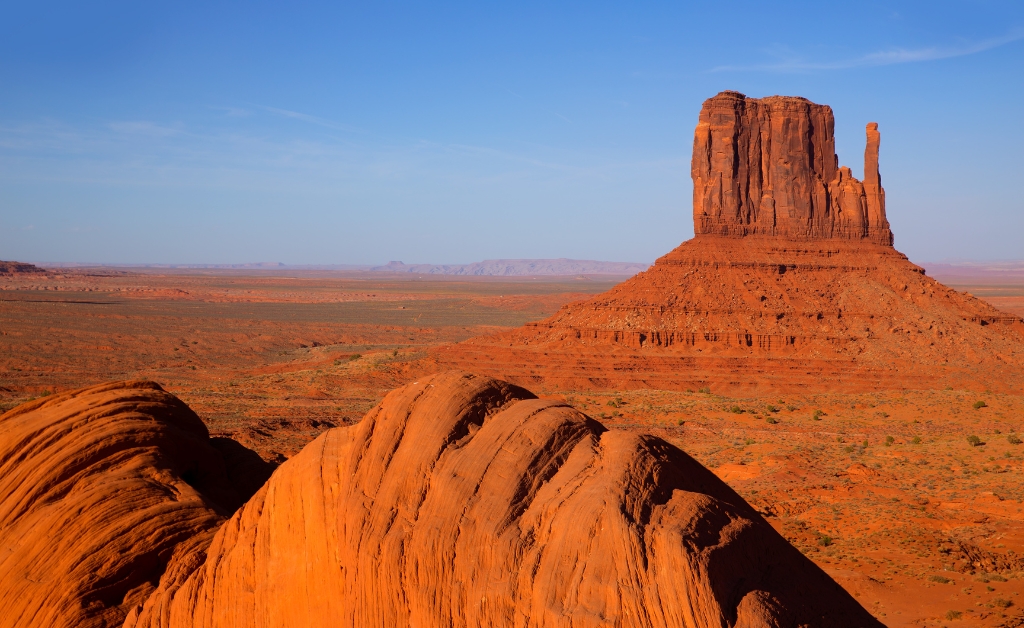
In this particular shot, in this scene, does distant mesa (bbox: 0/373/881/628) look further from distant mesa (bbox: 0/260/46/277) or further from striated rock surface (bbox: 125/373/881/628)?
distant mesa (bbox: 0/260/46/277)

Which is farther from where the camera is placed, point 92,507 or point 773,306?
point 773,306

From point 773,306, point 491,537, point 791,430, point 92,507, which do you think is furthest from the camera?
point 773,306

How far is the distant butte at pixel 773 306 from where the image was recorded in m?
44.7

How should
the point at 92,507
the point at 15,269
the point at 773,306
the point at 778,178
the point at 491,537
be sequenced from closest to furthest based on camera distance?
the point at 491,537 < the point at 92,507 < the point at 773,306 < the point at 778,178 < the point at 15,269

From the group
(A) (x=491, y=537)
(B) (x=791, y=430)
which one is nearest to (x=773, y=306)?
(B) (x=791, y=430)

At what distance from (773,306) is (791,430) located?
18.4 m

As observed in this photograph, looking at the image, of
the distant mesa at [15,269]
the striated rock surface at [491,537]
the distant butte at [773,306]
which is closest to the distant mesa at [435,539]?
the striated rock surface at [491,537]

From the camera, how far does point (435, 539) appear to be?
242 inches

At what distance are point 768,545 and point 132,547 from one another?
20.5 feet

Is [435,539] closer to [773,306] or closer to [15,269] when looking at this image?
[773,306]

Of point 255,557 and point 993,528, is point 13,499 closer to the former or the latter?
point 255,557

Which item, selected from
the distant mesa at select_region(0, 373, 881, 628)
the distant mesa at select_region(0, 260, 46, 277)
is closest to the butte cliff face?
the distant mesa at select_region(0, 373, 881, 628)

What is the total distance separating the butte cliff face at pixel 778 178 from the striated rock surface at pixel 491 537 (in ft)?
171

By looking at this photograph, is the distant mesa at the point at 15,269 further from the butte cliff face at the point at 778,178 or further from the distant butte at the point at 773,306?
the butte cliff face at the point at 778,178
